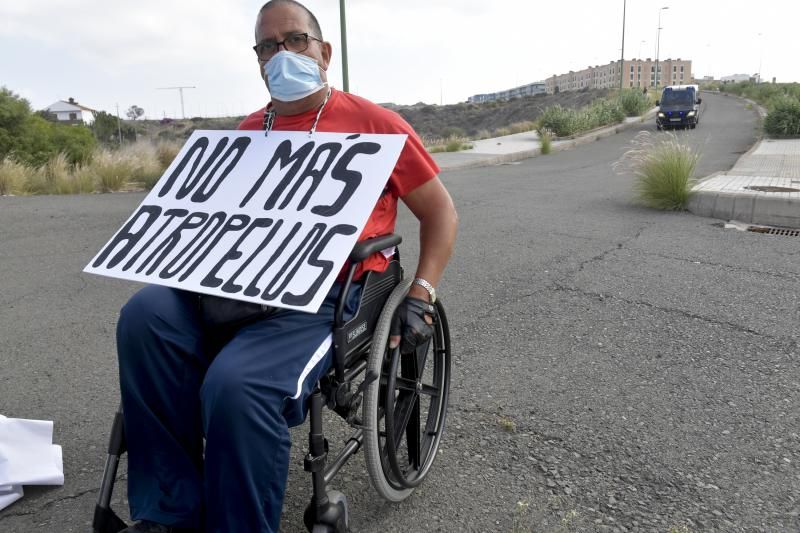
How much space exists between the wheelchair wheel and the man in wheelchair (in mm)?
52

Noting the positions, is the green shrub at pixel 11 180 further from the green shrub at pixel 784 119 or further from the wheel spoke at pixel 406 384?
the green shrub at pixel 784 119

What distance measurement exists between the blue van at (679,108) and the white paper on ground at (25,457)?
2814 centimetres

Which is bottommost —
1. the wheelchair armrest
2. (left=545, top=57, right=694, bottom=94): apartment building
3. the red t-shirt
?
the wheelchair armrest

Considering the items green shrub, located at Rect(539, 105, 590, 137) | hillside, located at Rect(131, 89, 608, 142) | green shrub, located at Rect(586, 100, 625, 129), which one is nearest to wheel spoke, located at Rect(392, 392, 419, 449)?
green shrub, located at Rect(539, 105, 590, 137)

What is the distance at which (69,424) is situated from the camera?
9.70ft

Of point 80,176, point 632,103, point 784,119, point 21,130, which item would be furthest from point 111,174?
point 632,103

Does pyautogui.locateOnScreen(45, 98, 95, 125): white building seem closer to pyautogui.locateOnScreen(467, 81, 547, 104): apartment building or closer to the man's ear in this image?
pyautogui.locateOnScreen(467, 81, 547, 104): apartment building

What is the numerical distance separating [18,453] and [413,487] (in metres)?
1.54

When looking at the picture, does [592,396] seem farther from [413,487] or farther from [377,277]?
[377,277]

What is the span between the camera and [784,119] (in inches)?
865

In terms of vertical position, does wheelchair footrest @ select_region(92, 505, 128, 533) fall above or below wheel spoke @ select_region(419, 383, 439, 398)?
below

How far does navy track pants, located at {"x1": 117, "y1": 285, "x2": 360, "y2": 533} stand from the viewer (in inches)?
65.9

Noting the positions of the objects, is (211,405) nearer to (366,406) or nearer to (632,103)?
(366,406)

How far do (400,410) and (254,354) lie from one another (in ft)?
2.61
